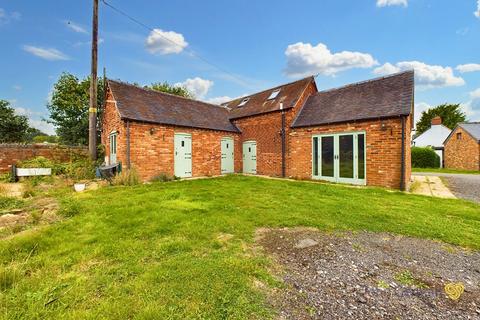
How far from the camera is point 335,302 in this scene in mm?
2100

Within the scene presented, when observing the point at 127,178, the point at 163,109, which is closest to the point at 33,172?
Result: the point at 127,178

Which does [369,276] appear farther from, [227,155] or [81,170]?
[227,155]

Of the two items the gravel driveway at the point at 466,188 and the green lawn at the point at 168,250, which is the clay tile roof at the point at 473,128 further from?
the green lawn at the point at 168,250

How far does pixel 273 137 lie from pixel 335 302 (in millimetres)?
11496

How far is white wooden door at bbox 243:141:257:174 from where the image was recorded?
14.2 m

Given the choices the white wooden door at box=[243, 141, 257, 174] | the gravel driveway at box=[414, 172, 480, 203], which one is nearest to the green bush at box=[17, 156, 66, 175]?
the white wooden door at box=[243, 141, 257, 174]

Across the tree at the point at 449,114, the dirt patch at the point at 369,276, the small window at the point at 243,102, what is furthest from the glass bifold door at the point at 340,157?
the tree at the point at 449,114

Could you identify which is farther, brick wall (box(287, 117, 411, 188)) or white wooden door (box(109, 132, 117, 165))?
white wooden door (box(109, 132, 117, 165))

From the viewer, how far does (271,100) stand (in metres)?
14.7

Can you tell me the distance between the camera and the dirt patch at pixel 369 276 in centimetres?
199

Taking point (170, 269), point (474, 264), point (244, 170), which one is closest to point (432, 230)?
point (474, 264)

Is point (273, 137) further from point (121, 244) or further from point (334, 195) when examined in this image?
point (121, 244)

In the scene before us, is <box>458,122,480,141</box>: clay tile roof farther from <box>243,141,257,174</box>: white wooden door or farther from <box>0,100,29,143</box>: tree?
<box>0,100,29,143</box>: tree

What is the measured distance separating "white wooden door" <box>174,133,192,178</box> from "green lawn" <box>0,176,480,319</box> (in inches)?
214
